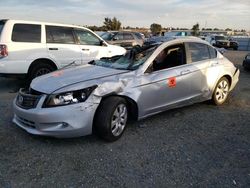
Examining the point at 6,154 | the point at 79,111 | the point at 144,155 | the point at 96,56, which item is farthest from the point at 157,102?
the point at 96,56

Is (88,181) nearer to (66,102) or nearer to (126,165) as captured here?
(126,165)

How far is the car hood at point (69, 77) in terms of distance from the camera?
3.99 metres

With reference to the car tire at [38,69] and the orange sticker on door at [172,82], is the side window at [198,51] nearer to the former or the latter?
the orange sticker on door at [172,82]

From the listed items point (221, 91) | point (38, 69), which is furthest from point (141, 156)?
point (38, 69)

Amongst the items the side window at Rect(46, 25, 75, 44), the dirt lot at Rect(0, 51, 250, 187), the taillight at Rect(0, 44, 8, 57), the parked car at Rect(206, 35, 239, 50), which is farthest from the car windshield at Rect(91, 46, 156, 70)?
the parked car at Rect(206, 35, 239, 50)

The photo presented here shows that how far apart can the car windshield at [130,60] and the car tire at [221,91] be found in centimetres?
179

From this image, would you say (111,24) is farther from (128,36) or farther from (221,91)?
(221,91)

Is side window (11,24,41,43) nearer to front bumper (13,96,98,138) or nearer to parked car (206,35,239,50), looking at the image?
front bumper (13,96,98,138)

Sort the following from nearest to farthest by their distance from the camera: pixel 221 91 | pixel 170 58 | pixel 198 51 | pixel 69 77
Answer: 1. pixel 69 77
2. pixel 170 58
3. pixel 198 51
4. pixel 221 91

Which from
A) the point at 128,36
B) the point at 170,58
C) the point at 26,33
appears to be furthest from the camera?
the point at 128,36

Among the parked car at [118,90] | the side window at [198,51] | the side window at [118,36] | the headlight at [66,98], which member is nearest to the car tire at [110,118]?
the parked car at [118,90]

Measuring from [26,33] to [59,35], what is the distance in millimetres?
908

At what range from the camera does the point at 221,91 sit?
595cm

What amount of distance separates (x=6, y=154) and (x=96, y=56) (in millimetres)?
5274
